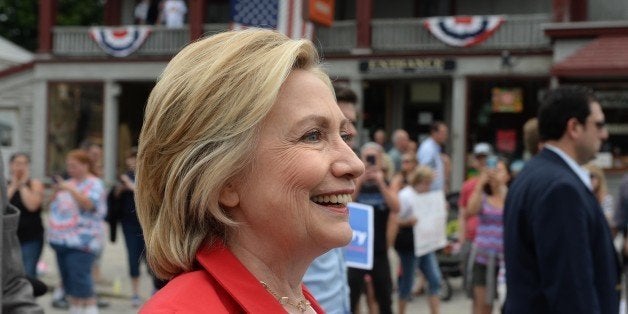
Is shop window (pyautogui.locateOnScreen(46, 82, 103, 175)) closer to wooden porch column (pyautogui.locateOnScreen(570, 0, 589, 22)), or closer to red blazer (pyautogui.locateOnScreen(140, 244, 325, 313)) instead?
wooden porch column (pyautogui.locateOnScreen(570, 0, 589, 22))

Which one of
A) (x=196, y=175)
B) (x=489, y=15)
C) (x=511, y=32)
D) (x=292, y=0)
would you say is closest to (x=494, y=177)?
(x=292, y=0)

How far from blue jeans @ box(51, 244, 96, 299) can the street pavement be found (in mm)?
1444

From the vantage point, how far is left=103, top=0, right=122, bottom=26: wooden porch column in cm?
2800

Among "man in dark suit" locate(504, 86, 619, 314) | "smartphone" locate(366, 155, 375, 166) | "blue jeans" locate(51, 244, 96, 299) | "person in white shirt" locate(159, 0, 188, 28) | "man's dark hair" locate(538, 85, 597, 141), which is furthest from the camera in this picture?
"person in white shirt" locate(159, 0, 188, 28)

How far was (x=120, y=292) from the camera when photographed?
11.8m

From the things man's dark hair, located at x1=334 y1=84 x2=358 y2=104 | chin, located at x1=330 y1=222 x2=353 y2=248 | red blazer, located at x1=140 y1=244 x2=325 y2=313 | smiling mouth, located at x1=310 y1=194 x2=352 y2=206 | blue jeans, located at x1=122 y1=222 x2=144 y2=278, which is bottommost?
blue jeans, located at x1=122 y1=222 x2=144 y2=278

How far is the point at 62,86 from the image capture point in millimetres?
26203

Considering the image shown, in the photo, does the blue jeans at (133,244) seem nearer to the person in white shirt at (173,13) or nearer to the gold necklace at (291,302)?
the gold necklace at (291,302)

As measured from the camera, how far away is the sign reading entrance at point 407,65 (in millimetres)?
21984

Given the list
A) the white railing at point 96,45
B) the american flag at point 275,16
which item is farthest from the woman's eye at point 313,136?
the white railing at point 96,45

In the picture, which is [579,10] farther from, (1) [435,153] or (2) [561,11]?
(1) [435,153]

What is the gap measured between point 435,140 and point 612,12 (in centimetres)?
930

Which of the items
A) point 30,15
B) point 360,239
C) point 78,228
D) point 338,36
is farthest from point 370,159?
point 30,15

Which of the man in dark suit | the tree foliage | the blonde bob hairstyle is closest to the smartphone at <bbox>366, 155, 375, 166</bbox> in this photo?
the man in dark suit
